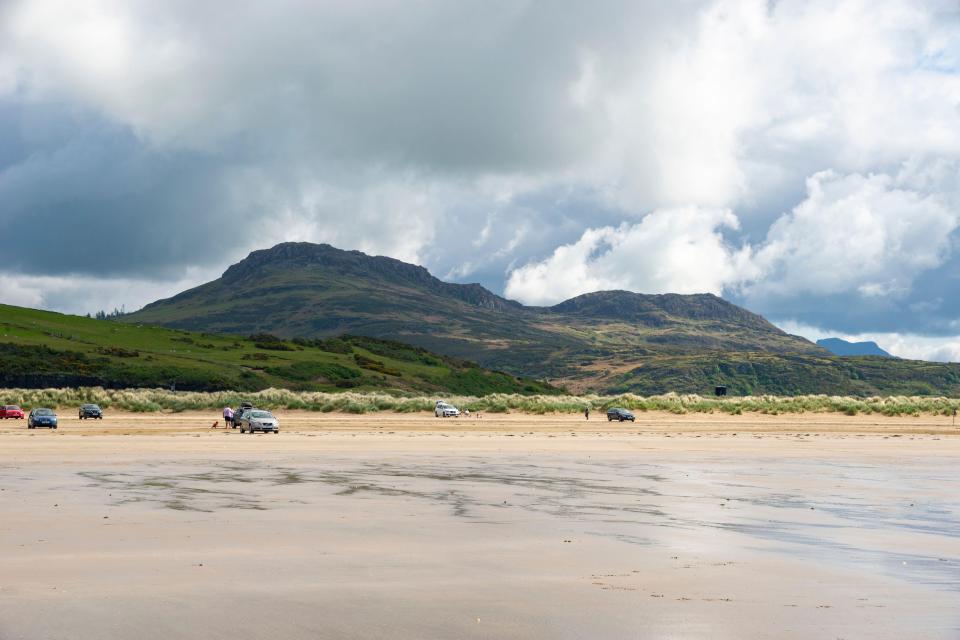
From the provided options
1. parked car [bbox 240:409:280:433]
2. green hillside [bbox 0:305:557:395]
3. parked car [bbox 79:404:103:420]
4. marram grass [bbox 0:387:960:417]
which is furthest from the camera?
green hillside [bbox 0:305:557:395]

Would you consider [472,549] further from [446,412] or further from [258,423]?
[446,412]

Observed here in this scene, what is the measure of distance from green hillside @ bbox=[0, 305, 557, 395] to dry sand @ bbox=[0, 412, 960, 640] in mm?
79975

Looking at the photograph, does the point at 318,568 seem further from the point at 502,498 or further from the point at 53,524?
the point at 502,498

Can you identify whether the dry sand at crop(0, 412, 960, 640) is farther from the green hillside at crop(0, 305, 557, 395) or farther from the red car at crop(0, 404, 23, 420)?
the green hillside at crop(0, 305, 557, 395)

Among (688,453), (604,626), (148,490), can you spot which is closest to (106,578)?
(604,626)

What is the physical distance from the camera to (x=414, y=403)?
91.8 metres

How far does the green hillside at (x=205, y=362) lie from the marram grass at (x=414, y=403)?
11.9m

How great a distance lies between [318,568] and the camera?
43.2 feet

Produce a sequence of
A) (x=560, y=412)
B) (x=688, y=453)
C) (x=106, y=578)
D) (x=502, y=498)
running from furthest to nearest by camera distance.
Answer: (x=560, y=412) < (x=688, y=453) < (x=502, y=498) < (x=106, y=578)

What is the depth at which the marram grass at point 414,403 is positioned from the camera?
3418 inches

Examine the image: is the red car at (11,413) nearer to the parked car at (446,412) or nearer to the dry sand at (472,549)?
the parked car at (446,412)

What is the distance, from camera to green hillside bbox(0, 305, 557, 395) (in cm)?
11088

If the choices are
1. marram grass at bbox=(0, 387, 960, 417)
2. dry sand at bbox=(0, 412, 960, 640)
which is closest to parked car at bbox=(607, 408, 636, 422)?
marram grass at bbox=(0, 387, 960, 417)

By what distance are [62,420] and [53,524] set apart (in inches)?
2296
